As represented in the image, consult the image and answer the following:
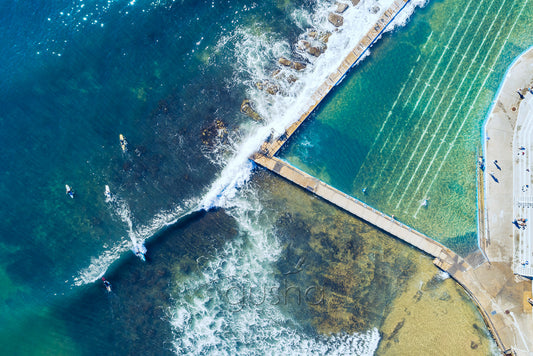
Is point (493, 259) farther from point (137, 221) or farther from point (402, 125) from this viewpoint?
point (137, 221)

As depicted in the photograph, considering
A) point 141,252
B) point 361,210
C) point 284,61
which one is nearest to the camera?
point 361,210

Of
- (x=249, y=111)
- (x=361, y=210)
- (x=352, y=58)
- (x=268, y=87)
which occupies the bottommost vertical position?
(x=361, y=210)

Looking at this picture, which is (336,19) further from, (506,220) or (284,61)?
(506,220)

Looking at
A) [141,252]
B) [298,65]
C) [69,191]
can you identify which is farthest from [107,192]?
[298,65]

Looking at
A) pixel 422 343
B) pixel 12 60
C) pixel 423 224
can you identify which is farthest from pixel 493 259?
pixel 12 60

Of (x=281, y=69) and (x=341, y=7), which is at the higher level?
(x=341, y=7)

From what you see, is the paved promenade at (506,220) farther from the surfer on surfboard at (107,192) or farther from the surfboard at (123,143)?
the surfer on surfboard at (107,192)

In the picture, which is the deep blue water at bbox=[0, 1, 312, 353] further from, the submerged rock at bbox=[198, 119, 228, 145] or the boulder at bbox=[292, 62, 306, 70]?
the boulder at bbox=[292, 62, 306, 70]
